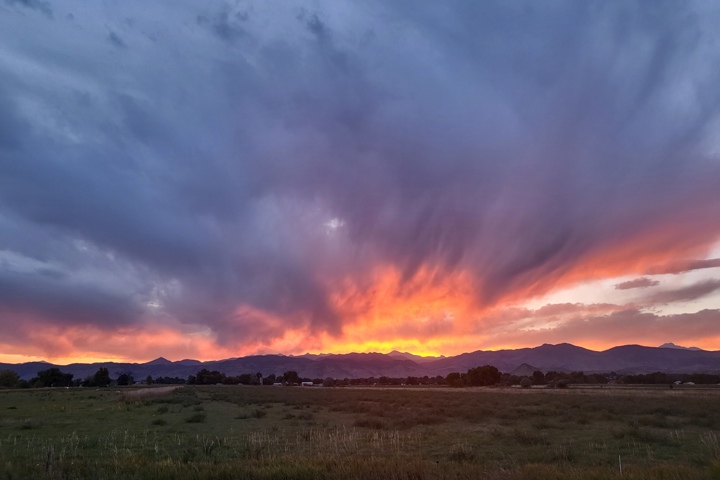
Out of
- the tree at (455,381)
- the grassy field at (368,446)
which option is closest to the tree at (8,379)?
the grassy field at (368,446)

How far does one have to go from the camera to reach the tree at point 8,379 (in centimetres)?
13788

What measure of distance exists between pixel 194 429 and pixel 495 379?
147 meters

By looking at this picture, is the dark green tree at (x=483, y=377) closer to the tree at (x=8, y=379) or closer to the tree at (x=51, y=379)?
the tree at (x=51, y=379)

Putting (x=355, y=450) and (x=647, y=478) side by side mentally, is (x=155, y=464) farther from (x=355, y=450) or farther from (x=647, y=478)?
(x=647, y=478)

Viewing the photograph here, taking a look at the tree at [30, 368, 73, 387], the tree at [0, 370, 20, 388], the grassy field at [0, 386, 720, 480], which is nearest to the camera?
the grassy field at [0, 386, 720, 480]

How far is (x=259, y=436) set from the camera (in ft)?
84.7

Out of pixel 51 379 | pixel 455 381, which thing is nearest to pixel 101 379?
pixel 51 379

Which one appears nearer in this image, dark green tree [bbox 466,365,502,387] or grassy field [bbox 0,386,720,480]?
grassy field [bbox 0,386,720,480]

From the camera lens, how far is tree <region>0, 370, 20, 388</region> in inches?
5428

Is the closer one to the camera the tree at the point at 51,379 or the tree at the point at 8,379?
the tree at the point at 8,379

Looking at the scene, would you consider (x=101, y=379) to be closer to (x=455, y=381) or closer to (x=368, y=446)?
(x=455, y=381)

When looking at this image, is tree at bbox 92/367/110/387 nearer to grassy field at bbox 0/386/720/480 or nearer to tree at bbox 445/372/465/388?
tree at bbox 445/372/465/388

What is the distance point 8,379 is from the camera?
13912 centimetres

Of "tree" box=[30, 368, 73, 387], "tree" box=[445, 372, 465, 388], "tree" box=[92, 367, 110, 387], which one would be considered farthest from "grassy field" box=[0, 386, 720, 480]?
"tree" box=[30, 368, 73, 387]
